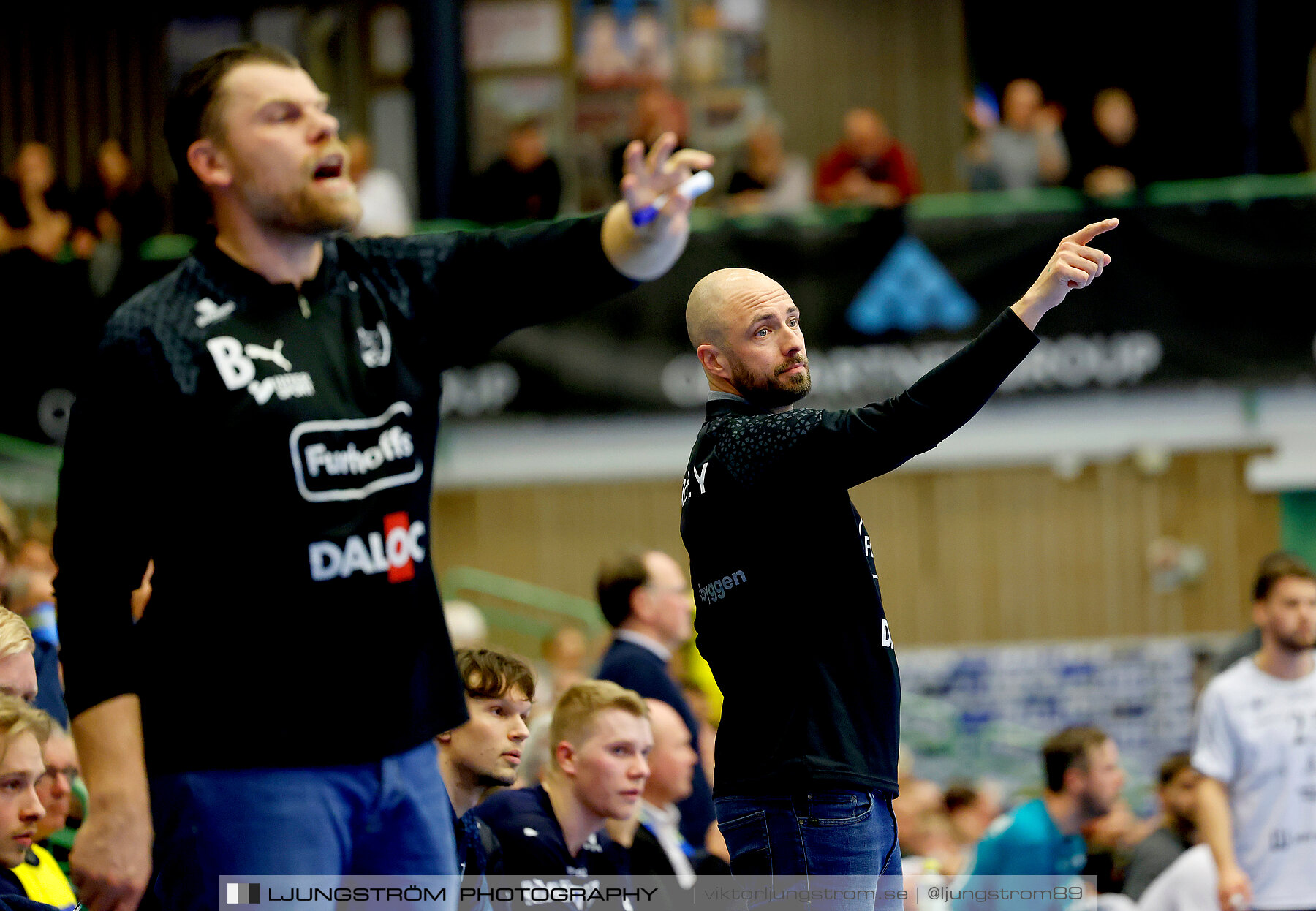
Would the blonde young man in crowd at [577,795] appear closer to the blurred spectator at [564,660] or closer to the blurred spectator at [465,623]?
the blurred spectator at [564,660]

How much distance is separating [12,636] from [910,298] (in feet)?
27.2

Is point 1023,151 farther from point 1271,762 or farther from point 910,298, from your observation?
point 1271,762

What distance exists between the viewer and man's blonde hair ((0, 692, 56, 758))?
10.9ft

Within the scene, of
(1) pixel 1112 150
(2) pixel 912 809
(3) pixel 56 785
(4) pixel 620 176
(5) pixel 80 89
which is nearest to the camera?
(3) pixel 56 785

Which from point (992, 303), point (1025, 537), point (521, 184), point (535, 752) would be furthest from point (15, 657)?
point (1025, 537)

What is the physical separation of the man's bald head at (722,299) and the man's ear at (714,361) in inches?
0.5

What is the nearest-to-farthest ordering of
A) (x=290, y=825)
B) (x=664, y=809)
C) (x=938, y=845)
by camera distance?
(x=290, y=825) → (x=664, y=809) → (x=938, y=845)

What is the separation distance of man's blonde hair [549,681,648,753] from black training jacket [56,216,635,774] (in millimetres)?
1920

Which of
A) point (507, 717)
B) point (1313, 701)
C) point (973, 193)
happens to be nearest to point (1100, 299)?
point (973, 193)

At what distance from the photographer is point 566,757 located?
449 centimetres

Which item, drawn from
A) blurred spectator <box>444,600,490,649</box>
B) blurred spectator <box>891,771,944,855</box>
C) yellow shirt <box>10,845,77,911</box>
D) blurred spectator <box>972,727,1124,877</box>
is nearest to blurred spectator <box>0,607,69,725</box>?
yellow shirt <box>10,845,77,911</box>

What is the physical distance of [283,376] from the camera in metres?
2.58

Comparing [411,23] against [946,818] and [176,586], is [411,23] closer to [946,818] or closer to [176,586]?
[946,818]

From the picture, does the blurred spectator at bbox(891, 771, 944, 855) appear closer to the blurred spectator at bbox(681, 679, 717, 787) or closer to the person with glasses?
the blurred spectator at bbox(681, 679, 717, 787)
